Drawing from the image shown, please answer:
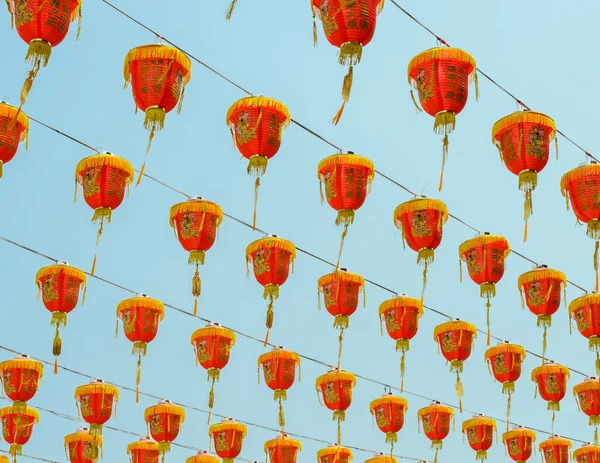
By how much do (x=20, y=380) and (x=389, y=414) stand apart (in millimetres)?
4461

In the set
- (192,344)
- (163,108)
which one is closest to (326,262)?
(192,344)

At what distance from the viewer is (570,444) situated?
12383mm

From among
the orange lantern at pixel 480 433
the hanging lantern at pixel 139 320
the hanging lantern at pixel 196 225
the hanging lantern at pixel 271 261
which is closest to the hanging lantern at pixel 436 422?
the orange lantern at pixel 480 433

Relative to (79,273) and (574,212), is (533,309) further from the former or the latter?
(79,273)

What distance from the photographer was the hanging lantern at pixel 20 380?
9.59 metres

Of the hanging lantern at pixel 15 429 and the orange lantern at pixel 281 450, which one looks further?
the orange lantern at pixel 281 450

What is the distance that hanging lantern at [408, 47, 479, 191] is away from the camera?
696 centimetres

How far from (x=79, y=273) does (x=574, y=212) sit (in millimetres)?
4841

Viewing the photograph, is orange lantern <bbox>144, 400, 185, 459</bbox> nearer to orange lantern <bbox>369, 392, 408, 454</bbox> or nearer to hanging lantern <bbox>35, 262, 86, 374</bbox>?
hanging lantern <bbox>35, 262, 86, 374</bbox>

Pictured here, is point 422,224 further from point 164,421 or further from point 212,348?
point 164,421

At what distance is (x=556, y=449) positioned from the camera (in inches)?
484

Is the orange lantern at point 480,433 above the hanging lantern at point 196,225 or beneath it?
beneath

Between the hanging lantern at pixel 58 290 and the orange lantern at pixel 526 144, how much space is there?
14.2ft

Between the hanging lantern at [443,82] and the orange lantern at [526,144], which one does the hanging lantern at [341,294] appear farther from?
the hanging lantern at [443,82]
